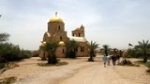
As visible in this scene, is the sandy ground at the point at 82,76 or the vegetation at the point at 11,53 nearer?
the sandy ground at the point at 82,76

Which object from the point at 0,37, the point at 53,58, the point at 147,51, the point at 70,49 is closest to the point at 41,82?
the point at 0,37

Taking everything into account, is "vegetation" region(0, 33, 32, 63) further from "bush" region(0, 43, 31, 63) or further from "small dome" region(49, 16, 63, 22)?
"small dome" region(49, 16, 63, 22)

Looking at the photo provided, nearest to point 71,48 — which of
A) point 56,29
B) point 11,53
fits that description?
point 56,29

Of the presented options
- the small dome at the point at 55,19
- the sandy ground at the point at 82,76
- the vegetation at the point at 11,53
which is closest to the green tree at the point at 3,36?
the sandy ground at the point at 82,76

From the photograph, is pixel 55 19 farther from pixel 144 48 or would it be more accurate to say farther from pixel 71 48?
pixel 144 48

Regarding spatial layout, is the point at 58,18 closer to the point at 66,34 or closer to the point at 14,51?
the point at 66,34

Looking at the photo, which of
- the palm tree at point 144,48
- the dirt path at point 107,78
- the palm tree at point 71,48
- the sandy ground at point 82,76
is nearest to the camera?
the dirt path at point 107,78

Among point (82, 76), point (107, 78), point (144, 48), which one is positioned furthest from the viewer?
point (144, 48)

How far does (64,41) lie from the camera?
191 ft

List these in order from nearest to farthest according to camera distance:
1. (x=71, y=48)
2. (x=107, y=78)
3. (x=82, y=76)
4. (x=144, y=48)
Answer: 1. (x=107, y=78)
2. (x=82, y=76)
3. (x=144, y=48)
4. (x=71, y=48)

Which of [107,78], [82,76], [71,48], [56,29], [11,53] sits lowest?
[107,78]

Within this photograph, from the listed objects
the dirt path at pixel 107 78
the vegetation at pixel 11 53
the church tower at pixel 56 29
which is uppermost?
the church tower at pixel 56 29

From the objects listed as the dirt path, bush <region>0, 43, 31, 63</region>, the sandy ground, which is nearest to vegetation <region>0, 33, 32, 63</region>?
bush <region>0, 43, 31, 63</region>

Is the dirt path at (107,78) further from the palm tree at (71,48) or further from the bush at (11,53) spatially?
the palm tree at (71,48)
